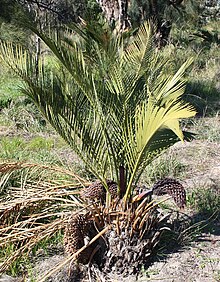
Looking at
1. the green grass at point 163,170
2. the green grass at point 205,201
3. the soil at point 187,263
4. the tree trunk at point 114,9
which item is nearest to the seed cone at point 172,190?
the soil at point 187,263

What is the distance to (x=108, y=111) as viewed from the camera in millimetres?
2908

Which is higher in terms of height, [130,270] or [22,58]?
[22,58]

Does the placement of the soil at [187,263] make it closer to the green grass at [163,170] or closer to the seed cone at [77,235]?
the seed cone at [77,235]

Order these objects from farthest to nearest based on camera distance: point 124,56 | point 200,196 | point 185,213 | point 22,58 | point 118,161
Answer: point 200,196
point 185,213
point 124,56
point 118,161
point 22,58

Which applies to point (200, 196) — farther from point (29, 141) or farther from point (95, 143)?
point (29, 141)

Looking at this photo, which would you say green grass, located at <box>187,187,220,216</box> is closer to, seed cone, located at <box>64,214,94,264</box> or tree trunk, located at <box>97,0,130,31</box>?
seed cone, located at <box>64,214,94,264</box>

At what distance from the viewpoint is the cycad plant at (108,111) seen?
263cm

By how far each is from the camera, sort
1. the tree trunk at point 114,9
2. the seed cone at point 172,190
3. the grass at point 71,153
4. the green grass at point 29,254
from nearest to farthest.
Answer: the seed cone at point 172,190 < the green grass at point 29,254 < the grass at point 71,153 < the tree trunk at point 114,9

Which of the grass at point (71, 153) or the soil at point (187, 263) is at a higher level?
the grass at point (71, 153)

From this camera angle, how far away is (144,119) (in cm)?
246

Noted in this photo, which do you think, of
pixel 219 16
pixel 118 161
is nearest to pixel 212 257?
pixel 118 161

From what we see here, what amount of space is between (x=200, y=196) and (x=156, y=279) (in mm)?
1275

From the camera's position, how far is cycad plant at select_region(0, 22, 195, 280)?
2.63 meters

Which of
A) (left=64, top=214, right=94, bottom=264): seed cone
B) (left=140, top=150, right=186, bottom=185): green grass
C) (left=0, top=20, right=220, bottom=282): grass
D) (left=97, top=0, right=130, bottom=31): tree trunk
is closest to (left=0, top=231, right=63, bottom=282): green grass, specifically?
(left=0, top=20, right=220, bottom=282): grass
